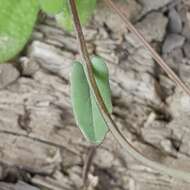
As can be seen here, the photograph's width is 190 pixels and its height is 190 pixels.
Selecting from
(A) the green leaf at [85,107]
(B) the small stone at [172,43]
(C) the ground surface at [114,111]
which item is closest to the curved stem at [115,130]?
(A) the green leaf at [85,107]

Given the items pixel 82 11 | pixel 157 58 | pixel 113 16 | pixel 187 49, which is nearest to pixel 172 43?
pixel 187 49

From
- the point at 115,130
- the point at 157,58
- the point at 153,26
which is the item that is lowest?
the point at 115,130

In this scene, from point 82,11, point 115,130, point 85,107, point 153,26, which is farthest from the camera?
point 153,26

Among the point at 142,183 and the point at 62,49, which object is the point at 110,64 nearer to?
the point at 62,49

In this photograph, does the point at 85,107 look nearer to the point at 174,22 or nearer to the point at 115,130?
the point at 115,130

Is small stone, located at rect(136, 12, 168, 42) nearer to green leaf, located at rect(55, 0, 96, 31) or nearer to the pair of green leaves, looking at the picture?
green leaf, located at rect(55, 0, 96, 31)

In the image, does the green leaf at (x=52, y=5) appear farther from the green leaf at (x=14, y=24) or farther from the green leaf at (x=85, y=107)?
the green leaf at (x=85, y=107)

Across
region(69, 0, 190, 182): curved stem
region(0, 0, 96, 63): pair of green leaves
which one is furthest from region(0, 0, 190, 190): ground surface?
region(69, 0, 190, 182): curved stem

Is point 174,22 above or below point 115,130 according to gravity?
above
